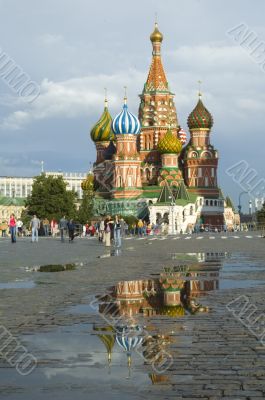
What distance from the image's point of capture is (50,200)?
295 ft

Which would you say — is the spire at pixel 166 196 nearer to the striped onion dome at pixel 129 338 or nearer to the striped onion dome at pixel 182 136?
the striped onion dome at pixel 182 136

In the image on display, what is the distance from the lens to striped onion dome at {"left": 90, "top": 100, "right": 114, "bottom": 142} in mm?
110062

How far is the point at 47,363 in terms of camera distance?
19.9 feet

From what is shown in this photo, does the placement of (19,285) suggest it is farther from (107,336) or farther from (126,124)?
(126,124)

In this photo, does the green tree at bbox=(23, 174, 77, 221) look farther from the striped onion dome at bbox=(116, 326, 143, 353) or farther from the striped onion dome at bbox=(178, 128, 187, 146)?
the striped onion dome at bbox=(116, 326, 143, 353)

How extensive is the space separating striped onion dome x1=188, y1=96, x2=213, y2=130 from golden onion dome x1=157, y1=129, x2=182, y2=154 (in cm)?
691

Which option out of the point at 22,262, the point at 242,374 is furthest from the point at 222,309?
the point at 22,262

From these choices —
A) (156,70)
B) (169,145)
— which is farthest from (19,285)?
(156,70)

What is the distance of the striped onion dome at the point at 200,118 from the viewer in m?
106

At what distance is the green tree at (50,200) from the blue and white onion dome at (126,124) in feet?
37.5

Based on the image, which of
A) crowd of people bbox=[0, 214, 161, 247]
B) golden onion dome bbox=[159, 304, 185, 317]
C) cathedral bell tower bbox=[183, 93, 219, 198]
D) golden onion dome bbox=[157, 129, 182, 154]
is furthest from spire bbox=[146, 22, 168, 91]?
golden onion dome bbox=[159, 304, 185, 317]

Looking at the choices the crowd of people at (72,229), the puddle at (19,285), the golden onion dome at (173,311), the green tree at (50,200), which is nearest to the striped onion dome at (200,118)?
the green tree at (50,200)

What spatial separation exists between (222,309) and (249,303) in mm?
719

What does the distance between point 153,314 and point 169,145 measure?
9051 centimetres
